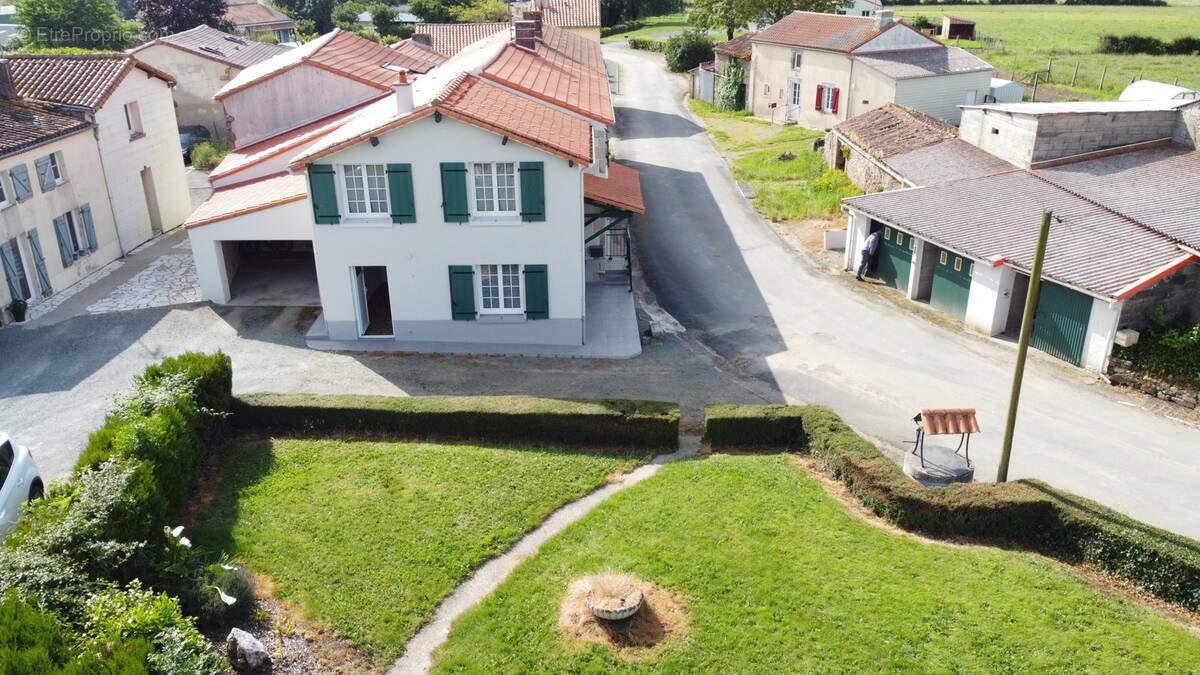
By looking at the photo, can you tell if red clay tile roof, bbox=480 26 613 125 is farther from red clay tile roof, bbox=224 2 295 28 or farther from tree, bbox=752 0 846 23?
red clay tile roof, bbox=224 2 295 28

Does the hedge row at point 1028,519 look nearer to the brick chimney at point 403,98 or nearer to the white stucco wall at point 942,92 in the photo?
the brick chimney at point 403,98

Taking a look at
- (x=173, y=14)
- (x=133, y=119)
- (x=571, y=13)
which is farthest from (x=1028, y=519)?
(x=173, y=14)

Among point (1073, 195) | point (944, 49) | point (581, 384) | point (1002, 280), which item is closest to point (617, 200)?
point (581, 384)

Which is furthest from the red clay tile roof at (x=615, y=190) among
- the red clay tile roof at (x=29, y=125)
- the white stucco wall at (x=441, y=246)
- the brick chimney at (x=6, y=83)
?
the brick chimney at (x=6, y=83)

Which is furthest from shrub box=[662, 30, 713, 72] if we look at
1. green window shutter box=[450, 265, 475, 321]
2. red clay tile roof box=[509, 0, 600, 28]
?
green window shutter box=[450, 265, 475, 321]

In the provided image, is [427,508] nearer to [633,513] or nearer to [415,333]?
[633,513]

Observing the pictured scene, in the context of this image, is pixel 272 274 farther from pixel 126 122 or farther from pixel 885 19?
pixel 885 19
